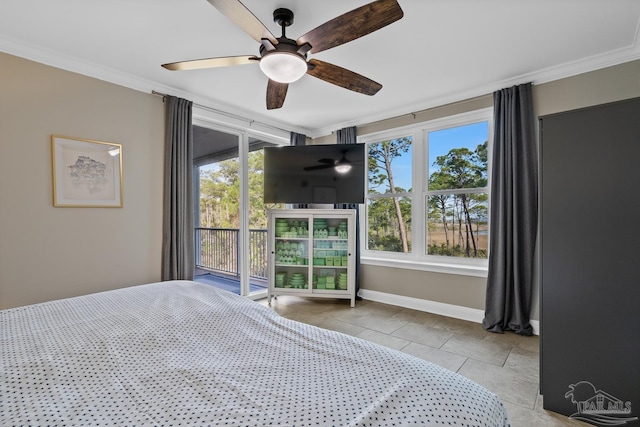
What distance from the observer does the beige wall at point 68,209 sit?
2262 millimetres

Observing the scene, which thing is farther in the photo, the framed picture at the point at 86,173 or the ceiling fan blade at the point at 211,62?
the framed picture at the point at 86,173

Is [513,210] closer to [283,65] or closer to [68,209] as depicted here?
[283,65]

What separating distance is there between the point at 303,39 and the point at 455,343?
281 centimetres

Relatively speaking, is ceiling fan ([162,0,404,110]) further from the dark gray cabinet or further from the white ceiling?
the dark gray cabinet

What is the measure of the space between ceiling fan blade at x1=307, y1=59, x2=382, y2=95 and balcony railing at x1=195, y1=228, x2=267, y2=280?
282cm

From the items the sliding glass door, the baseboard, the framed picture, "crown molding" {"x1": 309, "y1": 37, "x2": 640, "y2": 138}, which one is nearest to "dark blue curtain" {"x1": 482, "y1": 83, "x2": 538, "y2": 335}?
"crown molding" {"x1": 309, "y1": 37, "x2": 640, "y2": 138}

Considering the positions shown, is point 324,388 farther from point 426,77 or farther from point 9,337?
point 426,77

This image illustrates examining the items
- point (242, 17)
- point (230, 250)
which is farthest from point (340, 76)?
point (230, 250)

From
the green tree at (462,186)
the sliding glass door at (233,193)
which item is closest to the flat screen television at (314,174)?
the sliding glass door at (233,193)

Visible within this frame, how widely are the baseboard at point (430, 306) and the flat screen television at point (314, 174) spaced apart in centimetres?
135

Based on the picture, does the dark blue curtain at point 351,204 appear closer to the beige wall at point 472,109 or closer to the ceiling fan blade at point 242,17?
the beige wall at point 472,109

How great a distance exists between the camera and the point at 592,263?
5.52ft

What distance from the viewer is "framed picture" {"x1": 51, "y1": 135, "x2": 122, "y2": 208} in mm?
2471

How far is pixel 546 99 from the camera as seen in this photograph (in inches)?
113
